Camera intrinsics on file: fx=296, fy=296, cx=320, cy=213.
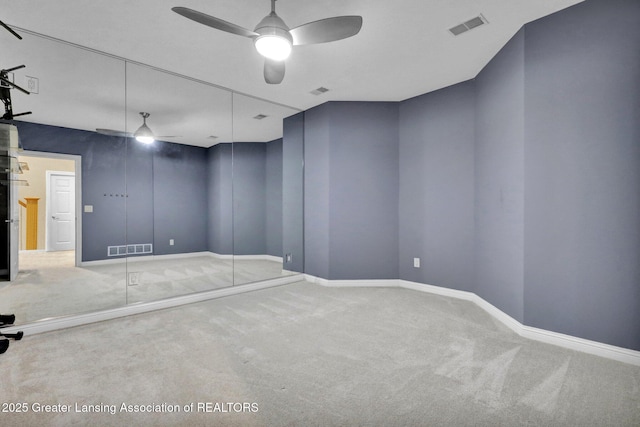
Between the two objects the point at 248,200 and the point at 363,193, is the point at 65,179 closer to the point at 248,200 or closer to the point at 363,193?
the point at 248,200

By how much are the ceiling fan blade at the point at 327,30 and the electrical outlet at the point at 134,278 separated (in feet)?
10.8

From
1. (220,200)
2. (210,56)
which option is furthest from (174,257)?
(210,56)

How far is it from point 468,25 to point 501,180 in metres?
1.60

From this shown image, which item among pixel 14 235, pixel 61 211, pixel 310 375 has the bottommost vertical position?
pixel 310 375

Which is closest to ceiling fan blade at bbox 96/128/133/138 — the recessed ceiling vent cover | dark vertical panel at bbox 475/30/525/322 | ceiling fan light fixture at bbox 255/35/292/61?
ceiling fan light fixture at bbox 255/35/292/61

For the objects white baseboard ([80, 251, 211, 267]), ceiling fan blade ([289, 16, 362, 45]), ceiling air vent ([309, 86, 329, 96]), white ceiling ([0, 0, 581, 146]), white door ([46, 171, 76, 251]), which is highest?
ceiling air vent ([309, 86, 329, 96])

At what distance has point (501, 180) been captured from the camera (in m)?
3.26

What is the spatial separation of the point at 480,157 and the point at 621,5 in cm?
174

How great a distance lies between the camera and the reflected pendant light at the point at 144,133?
3764 millimetres

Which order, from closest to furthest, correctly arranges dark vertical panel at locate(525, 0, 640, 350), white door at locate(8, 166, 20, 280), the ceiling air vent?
dark vertical panel at locate(525, 0, 640, 350), white door at locate(8, 166, 20, 280), the ceiling air vent

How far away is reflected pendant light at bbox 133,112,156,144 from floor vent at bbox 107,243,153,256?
4.38 feet

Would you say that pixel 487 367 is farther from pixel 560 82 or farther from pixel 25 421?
pixel 25 421

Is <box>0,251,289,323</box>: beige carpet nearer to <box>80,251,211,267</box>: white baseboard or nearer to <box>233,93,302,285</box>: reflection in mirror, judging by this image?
<box>80,251,211,267</box>: white baseboard

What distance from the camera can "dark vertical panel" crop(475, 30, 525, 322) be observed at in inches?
116
